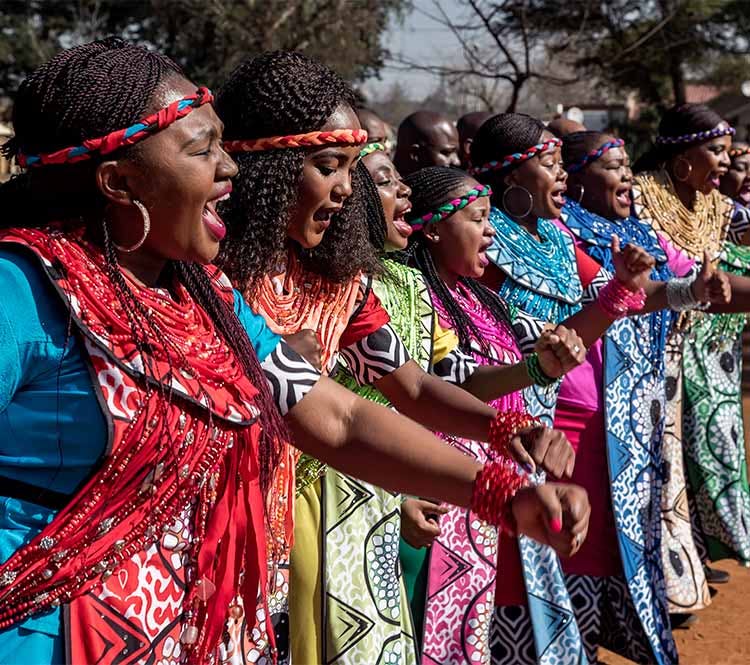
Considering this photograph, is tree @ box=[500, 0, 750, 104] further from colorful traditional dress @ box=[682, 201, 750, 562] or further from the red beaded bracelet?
the red beaded bracelet

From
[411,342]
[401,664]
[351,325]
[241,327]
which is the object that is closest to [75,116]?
[241,327]

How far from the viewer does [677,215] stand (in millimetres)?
5863

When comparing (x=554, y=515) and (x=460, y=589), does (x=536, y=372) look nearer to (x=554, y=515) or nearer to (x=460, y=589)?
(x=460, y=589)

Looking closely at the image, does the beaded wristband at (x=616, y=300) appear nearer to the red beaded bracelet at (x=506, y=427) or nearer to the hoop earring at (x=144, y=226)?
the red beaded bracelet at (x=506, y=427)

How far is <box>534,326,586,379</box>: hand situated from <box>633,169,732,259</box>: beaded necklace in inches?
107

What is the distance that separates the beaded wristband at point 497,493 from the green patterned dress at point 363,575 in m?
1.12

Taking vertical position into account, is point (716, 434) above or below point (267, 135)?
above

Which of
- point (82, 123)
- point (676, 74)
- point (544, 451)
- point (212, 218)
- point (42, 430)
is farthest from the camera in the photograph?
point (676, 74)

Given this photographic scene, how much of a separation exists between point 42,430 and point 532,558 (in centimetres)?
256

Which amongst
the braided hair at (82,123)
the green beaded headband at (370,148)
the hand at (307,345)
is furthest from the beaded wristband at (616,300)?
the braided hair at (82,123)

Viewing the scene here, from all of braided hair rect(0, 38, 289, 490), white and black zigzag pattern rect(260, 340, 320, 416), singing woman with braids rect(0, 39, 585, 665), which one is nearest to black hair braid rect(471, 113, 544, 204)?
white and black zigzag pattern rect(260, 340, 320, 416)

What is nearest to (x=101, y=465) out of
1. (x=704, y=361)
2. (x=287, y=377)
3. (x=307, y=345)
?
(x=287, y=377)

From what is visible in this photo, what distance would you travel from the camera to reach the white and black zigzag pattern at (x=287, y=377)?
2.30 m

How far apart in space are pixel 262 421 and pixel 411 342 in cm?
137
